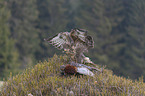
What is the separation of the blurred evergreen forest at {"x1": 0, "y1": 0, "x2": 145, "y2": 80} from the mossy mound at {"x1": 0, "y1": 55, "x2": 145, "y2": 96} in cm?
2224

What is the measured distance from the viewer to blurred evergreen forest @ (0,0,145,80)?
29.2 meters

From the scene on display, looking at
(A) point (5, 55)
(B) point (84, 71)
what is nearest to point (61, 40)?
(B) point (84, 71)

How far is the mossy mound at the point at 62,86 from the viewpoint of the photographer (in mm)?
5023

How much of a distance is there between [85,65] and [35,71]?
5.30ft

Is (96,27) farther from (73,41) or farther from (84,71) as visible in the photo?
(84,71)

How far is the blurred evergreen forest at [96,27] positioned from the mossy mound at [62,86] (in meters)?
22.2

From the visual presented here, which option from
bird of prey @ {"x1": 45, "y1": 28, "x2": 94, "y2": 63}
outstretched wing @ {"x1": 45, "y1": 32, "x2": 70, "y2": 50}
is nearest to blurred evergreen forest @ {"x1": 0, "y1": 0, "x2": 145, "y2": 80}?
bird of prey @ {"x1": 45, "y1": 28, "x2": 94, "y2": 63}

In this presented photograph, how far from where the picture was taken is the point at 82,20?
3259 cm

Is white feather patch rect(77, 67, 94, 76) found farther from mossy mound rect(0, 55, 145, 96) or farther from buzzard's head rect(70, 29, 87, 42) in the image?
buzzard's head rect(70, 29, 87, 42)

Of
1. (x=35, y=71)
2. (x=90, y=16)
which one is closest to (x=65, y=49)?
(x=35, y=71)

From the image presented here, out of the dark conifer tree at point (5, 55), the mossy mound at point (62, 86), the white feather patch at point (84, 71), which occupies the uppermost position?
the dark conifer tree at point (5, 55)

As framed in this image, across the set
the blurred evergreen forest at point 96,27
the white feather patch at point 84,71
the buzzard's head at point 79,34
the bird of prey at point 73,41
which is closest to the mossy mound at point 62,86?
the white feather patch at point 84,71

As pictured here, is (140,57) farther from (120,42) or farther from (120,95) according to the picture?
(120,95)

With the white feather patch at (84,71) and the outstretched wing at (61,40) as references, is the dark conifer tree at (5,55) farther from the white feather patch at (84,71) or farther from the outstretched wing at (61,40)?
the white feather patch at (84,71)
